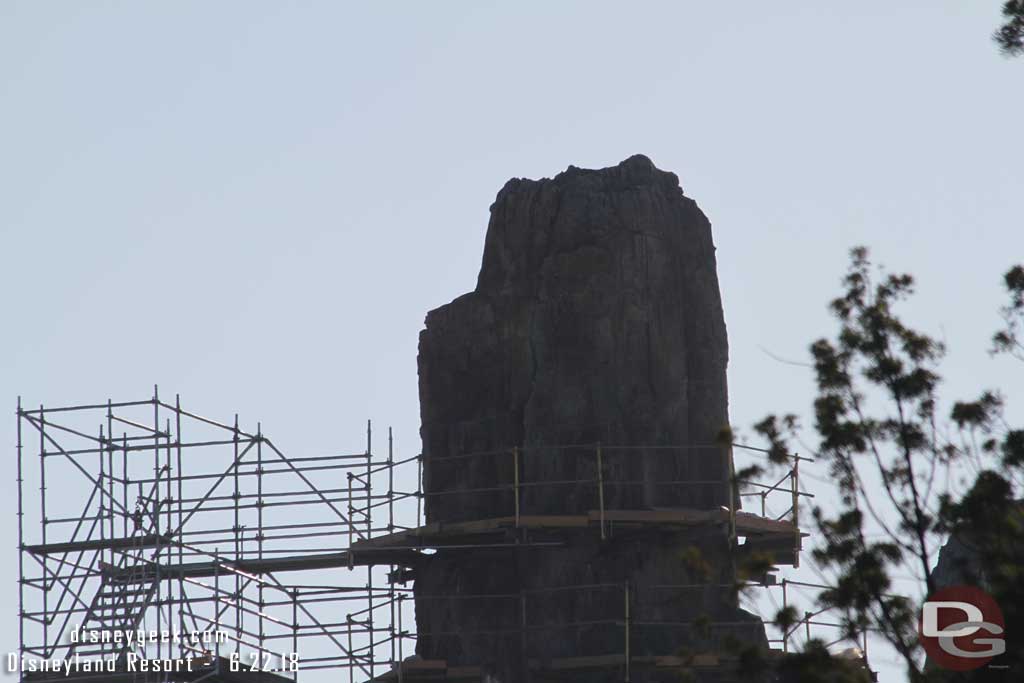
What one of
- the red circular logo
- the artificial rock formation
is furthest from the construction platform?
the red circular logo

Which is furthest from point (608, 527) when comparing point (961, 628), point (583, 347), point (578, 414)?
point (961, 628)

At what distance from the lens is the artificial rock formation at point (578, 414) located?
44.3 m

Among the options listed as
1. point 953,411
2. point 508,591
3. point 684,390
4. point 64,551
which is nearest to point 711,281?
point 684,390

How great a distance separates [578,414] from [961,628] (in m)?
14.7

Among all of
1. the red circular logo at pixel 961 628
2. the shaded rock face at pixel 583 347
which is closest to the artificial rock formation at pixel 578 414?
the shaded rock face at pixel 583 347

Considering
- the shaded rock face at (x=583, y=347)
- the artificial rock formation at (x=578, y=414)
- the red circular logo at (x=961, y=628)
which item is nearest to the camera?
the red circular logo at (x=961, y=628)

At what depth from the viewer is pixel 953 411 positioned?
31.0 metres

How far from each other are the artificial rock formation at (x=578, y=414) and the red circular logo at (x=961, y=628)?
455 inches

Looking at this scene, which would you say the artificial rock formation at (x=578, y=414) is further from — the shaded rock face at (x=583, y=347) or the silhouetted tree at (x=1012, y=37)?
the silhouetted tree at (x=1012, y=37)

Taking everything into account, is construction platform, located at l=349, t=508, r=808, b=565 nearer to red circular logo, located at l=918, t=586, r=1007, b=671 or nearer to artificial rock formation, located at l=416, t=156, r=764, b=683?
artificial rock formation, located at l=416, t=156, r=764, b=683

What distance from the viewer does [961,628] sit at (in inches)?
1232

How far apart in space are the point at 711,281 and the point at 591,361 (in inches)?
104

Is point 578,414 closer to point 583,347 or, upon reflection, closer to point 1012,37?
point 583,347

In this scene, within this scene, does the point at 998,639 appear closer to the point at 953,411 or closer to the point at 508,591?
the point at 953,411
